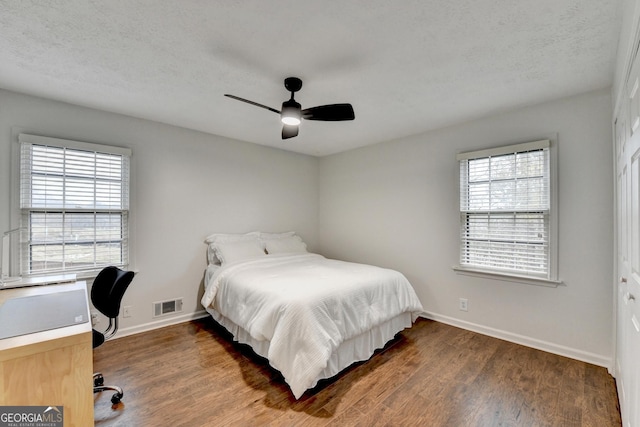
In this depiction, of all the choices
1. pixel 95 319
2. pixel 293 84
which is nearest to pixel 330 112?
pixel 293 84

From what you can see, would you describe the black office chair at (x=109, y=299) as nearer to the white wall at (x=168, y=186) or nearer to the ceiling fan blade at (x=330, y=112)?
the white wall at (x=168, y=186)

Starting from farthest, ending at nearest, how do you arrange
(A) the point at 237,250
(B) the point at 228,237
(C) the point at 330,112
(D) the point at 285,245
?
(D) the point at 285,245
(B) the point at 228,237
(A) the point at 237,250
(C) the point at 330,112

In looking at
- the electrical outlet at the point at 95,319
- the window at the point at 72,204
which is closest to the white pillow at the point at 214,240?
the window at the point at 72,204

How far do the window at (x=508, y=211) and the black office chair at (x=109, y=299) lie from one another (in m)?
3.34

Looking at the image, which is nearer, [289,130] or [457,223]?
[289,130]

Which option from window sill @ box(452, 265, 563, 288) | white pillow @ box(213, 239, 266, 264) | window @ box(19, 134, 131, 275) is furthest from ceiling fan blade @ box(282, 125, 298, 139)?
window sill @ box(452, 265, 563, 288)

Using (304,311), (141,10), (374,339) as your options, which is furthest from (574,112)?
(141,10)

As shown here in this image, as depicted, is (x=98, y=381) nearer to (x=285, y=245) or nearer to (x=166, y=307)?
(x=166, y=307)

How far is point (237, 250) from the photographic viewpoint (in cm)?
362

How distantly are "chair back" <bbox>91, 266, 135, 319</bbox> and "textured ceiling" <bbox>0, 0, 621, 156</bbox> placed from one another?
Answer: 5.19ft

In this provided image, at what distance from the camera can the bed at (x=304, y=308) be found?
205cm

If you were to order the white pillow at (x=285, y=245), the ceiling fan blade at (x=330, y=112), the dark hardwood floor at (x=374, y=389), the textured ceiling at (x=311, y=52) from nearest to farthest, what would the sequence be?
1. the textured ceiling at (x=311, y=52)
2. the dark hardwood floor at (x=374, y=389)
3. the ceiling fan blade at (x=330, y=112)
4. the white pillow at (x=285, y=245)

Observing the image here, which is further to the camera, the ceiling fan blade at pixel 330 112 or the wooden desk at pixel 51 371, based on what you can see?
the ceiling fan blade at pixel 330 112

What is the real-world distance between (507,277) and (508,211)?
2.27 ft
